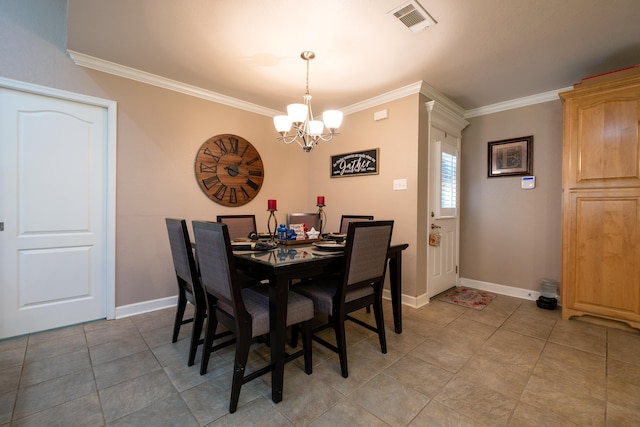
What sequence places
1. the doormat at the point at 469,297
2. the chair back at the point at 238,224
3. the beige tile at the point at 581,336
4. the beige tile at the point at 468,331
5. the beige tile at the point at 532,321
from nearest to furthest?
1. the beige tile at the point at 581,336
2. the beige tile at the point at 468,331
3. the beige tile at the point at 532,321
4. the chair back at the point at 238,224
5. the doormat at the point at 469,297

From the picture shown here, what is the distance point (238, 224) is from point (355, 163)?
164 cm

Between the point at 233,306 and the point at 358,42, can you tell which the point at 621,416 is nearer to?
the point at 233,306

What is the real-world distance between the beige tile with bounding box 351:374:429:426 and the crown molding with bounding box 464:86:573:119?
3.42 meters

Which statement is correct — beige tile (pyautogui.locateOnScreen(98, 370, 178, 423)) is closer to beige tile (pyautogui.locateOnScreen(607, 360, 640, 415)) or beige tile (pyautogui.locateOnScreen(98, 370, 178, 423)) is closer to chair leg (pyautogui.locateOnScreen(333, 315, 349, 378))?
chair leg (pyautogui.locateOnScreen(333, 315, 349, 378))

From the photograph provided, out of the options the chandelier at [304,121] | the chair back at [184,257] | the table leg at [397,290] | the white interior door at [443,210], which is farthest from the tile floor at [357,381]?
the chandelier at [304,121]

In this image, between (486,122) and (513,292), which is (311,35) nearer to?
(486,122)

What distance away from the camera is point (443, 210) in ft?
11.2

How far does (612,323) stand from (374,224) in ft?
8.44

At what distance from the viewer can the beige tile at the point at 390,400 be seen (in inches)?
58.5

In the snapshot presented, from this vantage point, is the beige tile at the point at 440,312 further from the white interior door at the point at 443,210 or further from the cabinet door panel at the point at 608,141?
the cabinet door panel at the point at 608,141

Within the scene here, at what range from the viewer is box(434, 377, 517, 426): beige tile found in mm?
1474

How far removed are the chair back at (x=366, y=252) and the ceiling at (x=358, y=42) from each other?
4.80 feet

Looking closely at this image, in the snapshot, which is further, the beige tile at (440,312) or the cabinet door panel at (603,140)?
the beige tile at (440,312)

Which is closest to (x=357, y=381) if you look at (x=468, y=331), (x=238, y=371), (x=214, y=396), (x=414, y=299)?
(x=238, y=371)
